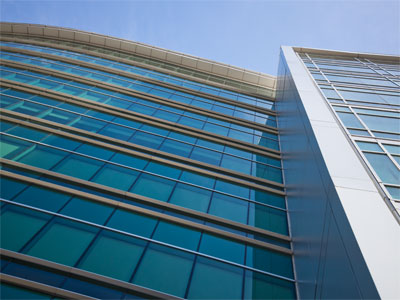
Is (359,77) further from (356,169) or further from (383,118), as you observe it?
(356,169)

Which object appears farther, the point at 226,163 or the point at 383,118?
the point at 226,163

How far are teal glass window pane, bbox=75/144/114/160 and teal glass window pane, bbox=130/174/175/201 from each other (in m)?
1.81

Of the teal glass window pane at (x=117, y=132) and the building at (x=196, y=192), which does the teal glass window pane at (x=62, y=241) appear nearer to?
the building at (x=196, y=192)

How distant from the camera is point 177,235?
29.6 ft

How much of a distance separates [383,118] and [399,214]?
575 centimetres

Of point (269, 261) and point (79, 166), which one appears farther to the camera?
point (79, 166)

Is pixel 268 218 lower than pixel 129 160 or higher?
lower

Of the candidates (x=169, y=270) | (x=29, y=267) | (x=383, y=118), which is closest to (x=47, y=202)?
(x=29, y=267)

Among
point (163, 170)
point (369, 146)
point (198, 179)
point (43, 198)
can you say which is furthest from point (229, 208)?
point (43, 198)

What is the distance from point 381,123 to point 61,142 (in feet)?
37.2

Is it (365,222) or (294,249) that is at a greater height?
(365,222)

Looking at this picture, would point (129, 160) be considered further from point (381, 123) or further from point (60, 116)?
point (381, 123)

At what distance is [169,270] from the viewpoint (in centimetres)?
800

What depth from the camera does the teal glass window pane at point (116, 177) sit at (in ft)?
34.4
